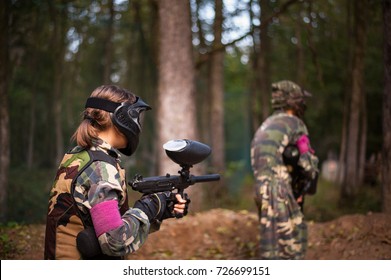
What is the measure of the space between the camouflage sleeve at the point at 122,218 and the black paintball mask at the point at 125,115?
0.30m

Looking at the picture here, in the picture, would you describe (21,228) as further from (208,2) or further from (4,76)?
(208,2)

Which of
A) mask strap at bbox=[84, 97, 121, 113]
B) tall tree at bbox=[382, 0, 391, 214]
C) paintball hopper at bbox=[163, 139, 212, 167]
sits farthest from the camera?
tall tree at bbox=[382, 0, 391, 214]

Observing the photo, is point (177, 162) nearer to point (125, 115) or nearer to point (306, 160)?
point (125, 115)

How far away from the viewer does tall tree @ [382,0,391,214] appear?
5738 millimetres

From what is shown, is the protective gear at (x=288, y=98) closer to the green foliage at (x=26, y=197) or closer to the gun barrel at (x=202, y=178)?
the gun barrel at (x=202, y=178)

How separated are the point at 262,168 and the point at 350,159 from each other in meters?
5.63

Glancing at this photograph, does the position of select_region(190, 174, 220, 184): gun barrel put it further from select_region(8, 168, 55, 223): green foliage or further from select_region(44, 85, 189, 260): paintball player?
select_region(8, 168, 55, 223): green foliage

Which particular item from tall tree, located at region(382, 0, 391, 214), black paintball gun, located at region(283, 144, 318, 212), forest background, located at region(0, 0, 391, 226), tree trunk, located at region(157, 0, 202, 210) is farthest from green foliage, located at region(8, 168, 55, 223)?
tall tree, located at region(382, 0, 391, 214)

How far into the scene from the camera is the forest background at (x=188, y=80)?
285 inches

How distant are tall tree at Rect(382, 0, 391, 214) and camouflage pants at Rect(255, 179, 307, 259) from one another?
1123mm

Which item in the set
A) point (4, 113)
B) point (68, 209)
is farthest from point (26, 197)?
point (68, 209)

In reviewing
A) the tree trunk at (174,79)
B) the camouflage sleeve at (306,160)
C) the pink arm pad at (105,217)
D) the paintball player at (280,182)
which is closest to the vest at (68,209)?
the pink arm pad at (105,217)

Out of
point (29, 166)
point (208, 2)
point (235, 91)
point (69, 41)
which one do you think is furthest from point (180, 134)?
point (235, 91)

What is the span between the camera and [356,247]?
636 centimetres
